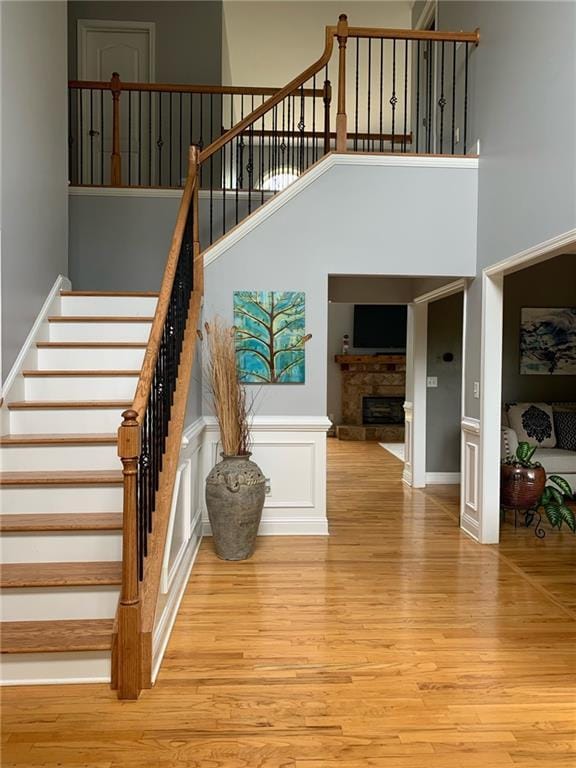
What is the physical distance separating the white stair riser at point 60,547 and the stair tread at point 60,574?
0.04 metres

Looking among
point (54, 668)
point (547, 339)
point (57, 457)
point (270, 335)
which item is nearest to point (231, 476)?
point (57, 457)

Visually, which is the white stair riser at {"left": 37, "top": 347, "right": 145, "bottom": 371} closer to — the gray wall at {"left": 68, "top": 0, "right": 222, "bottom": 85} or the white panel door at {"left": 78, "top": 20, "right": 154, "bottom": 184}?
the white panel door at {"left": 78, "top": 20, "right": 154, "bottom": 184}

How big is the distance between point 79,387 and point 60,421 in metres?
0.32

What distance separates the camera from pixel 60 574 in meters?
2.44

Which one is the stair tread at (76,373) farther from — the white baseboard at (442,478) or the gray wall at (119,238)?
the white baseboard at (442,478)

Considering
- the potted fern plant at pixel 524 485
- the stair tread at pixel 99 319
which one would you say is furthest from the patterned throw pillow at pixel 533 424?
the stair tread at pixel 99 319

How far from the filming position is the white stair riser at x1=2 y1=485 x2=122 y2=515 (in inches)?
109

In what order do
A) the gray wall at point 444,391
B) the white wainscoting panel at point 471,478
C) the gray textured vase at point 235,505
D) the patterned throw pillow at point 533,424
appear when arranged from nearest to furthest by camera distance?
the gray textured vase at point 235,505 → the white wainscoting panel at point 471,478 → the patterned throw pillow at point 533,424 → the gray wall at point 444,391

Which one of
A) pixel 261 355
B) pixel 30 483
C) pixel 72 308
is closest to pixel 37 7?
pixel 72 308

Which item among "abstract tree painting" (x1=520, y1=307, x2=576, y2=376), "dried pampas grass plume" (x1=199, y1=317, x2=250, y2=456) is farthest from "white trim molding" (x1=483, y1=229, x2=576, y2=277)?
"abstract tree painting" (x1=520, y1=307, x2=576, y2=376)

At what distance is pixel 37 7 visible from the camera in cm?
359

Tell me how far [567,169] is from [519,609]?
2.41 m

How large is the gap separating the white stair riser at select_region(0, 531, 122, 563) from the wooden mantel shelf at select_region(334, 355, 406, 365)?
8131 millimetres

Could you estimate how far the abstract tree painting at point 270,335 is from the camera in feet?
14.2
